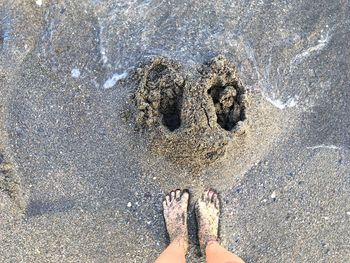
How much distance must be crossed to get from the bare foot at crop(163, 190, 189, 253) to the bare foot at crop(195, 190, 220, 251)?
0.33ft

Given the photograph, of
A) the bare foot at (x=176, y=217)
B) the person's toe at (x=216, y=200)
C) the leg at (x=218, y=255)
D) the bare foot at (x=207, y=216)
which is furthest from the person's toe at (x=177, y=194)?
the leg at (x=218, y=255)

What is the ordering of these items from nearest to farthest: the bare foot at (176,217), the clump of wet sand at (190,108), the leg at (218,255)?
the leg at (218,255) < the clump of wet sand at (190,108) < the bare foot at (176,217)

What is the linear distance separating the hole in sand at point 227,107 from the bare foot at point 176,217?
60 cm

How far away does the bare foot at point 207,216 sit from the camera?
3.01 m

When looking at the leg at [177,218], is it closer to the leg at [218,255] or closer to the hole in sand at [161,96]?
the leg at [218,255]

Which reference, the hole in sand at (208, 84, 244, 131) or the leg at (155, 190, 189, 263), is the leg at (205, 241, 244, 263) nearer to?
the leg at (155, 190, 189, 263)

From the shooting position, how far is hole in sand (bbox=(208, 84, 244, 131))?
299 centimetres

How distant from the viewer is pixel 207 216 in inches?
120

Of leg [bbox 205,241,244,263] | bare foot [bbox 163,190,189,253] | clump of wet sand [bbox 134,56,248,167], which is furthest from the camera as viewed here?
bare foot [bbox 163,190,189,253]

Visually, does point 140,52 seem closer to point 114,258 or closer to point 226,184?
point 226,184

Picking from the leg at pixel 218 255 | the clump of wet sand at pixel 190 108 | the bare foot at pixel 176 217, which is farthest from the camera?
the bare foot at pixel 176 217

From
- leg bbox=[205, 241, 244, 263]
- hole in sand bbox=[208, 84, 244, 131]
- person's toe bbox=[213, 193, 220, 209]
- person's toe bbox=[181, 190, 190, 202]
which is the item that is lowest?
leg bbox=[205, 241, 244, 263]

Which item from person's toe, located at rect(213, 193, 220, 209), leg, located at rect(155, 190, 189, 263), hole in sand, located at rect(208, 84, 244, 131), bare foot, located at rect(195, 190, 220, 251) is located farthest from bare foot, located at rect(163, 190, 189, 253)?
hole in sand, located at rect(208, 84, 244, 131)

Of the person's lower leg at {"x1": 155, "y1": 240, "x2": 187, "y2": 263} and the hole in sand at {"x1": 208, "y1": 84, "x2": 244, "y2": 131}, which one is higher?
the hole in sand at {"x1": 208, "y1": 84, "x2": 244, "y2": 131}
